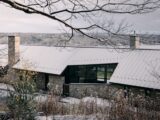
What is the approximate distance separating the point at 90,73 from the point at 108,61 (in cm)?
180

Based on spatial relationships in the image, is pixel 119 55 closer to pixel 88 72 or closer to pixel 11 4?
pixel 88 72

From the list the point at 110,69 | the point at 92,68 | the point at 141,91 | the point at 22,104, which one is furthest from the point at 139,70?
the point at 22,104

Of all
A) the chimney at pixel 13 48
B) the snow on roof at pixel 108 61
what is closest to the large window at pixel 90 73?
the snow on roof at pixel 108 61

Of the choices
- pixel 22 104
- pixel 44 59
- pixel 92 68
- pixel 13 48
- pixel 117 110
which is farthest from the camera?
pixel 13 48

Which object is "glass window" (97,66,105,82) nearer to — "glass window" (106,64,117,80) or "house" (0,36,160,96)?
"house" (0,36,160,96)

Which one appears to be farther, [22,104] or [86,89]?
[86,89]

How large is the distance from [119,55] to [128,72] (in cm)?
337

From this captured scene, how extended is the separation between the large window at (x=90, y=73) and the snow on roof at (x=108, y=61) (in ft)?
1.43

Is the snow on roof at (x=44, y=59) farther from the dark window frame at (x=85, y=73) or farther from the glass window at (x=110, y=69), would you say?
the glass window at (x=110, y=69)

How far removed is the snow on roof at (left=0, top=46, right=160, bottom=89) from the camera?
30.8 m

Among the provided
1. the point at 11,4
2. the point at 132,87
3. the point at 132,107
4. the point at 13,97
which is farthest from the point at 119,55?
the point at 11,4

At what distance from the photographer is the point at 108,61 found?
34938 mm

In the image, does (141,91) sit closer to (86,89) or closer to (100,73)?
(86,89)

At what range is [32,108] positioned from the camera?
13.4 metres
